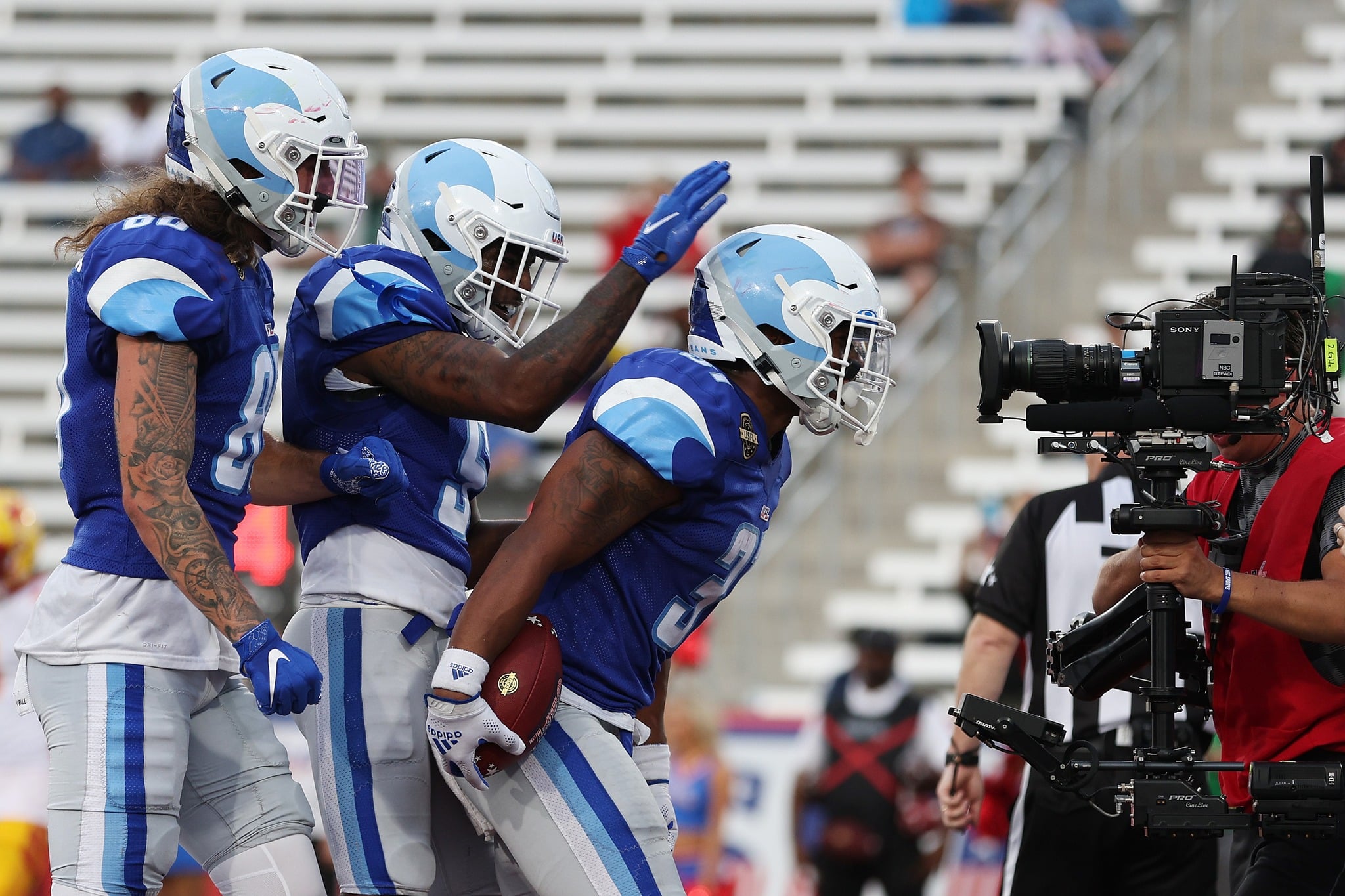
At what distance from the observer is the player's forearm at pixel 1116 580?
3.76 metres

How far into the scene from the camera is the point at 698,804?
769cm

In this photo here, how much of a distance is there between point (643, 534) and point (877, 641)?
4.56 meters

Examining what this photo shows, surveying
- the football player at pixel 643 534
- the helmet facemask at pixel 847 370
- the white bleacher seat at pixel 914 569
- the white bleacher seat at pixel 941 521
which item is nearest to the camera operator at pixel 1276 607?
the helmet facemask at pixel 847 370

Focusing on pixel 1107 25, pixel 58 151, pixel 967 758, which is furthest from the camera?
pixel 58 151

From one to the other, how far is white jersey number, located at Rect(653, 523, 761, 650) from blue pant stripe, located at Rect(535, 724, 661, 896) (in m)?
0.30

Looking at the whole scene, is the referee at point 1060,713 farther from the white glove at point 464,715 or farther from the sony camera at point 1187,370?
the white glove at point 464,715

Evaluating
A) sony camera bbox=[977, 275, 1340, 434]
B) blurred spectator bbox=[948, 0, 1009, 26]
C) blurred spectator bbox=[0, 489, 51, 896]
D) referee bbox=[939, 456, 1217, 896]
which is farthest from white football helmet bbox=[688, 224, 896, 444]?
blurred spectator bbox=[948, 0, 1009, 26]

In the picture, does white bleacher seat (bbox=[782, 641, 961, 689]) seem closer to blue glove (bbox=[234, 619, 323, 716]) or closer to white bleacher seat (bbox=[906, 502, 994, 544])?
white bleacher seat (bbox=[906, 502, 994, 544])

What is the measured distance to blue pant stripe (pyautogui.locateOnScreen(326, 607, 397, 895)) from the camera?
10.6ft

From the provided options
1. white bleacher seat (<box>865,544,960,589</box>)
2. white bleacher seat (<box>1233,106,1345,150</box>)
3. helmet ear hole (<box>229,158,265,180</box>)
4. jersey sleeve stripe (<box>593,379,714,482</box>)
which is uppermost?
white bleacher seat (<box>1233,106,1345,150</box>)

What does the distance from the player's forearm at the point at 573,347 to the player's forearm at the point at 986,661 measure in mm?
1966

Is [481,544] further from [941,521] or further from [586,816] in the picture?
[941,521]

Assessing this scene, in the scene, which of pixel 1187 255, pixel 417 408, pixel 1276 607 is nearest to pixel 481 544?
pixel 417 408

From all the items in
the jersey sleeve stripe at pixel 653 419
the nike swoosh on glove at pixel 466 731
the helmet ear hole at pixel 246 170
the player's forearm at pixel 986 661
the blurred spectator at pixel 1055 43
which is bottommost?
the player's forearm at pixel 986 661
